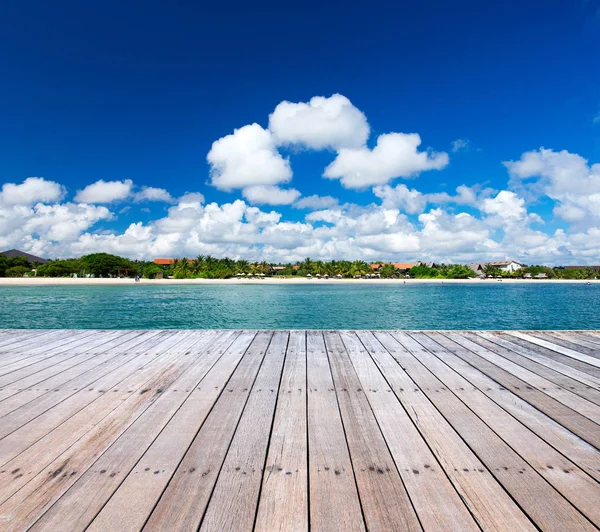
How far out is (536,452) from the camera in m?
1.81

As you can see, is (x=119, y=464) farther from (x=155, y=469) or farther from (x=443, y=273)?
(x=443, y=273)

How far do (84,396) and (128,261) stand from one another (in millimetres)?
95426

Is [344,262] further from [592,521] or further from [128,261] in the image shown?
[592,521]

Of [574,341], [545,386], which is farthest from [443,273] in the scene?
[545,386]

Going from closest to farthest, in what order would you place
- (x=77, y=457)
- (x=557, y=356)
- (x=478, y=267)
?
(x=77, y=457)
(x=557, y=356)
(x=478, y=267)

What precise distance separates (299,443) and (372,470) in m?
0.43

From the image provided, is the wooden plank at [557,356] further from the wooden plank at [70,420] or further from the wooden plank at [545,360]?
the wooden plank at [70,420]

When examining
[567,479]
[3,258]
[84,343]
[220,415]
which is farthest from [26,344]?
[3,258]

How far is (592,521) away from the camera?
1.31 m

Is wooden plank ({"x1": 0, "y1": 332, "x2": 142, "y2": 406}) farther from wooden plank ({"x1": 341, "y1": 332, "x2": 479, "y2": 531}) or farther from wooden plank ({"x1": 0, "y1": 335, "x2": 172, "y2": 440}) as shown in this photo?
wooden plank ({"x1": 341, "y1": 332, "x2": 479, "y2": 531})

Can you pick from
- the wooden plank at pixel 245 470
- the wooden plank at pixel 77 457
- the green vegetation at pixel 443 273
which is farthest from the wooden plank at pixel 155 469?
the green vegetation at pixel 443 273

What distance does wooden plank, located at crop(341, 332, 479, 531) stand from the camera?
1327 mm

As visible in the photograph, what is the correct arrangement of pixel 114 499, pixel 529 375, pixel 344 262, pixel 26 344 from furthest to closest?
1. pixel 344 262
2. pixel 26 344
3. pixel 529 375
4. pixel 114 499

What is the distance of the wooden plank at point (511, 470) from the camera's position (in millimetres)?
1325
